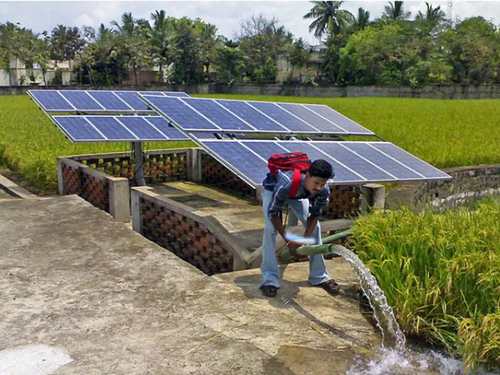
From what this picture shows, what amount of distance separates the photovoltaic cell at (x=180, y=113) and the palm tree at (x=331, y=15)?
54.8 meters

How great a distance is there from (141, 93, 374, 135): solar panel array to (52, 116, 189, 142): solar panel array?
932 millimetres

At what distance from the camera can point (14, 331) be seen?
13.3 ft

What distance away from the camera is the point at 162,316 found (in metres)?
4.27

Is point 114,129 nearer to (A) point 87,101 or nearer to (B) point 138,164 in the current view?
(B) point 138,164

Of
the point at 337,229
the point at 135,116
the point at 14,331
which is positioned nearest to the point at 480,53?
the point at 135,116

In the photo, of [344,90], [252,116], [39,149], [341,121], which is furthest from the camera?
[344,90]

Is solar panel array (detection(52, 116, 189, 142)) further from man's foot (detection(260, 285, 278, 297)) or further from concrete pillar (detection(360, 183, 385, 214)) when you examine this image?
man's foot (detection(260, 285, 278, 297))

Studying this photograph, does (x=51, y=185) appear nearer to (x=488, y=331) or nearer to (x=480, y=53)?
(x=488, y=331)

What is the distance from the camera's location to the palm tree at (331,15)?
197 ft

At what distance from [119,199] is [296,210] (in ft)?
13.6

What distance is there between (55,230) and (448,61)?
155 feet

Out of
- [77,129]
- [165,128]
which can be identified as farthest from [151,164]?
[77,129]

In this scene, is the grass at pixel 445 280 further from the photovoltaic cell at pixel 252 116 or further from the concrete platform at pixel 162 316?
the photovoltaic cell at pixel 252 116

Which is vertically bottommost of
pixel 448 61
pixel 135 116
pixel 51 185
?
pixel 51 185
